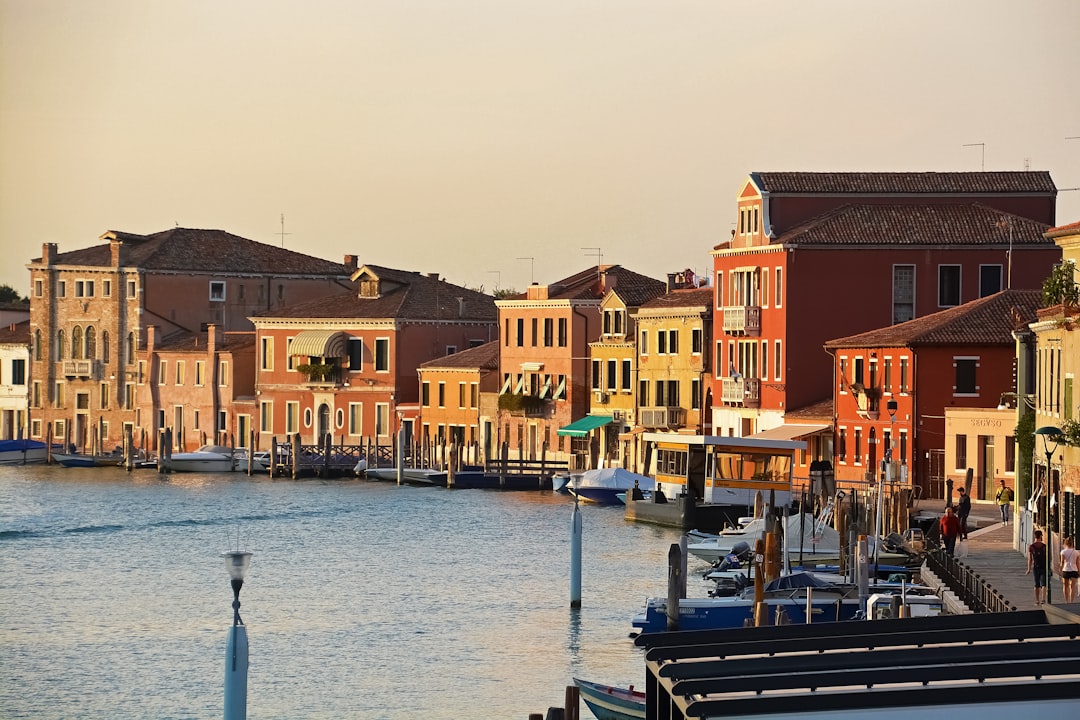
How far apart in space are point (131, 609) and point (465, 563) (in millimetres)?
8811

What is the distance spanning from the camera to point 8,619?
31.3m

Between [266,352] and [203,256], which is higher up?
[203,256]

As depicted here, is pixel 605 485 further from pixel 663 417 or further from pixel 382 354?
pixel 382 354

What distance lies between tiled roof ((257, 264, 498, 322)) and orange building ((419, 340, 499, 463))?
9.54 ft

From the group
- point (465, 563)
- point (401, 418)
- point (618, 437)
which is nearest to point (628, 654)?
point (465, 563)

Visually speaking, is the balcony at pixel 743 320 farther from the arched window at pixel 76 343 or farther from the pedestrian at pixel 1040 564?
the arched window at pixel 76 343

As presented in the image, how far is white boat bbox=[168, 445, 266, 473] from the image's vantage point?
2813 inches

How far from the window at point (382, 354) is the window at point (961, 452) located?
3232 centimetres

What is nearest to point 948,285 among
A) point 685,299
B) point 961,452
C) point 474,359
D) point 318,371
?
point 961,452

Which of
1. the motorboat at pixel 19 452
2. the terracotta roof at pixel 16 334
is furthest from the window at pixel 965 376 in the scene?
the terracotta roof at pixel 16 334

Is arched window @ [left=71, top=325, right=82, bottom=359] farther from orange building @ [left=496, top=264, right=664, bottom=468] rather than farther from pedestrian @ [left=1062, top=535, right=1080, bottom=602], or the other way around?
pedestrian @ [left=1062, top=535, right=1080, bottom=602]

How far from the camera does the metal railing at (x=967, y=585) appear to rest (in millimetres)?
21141

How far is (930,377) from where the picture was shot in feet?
149

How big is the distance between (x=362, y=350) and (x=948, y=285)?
2722 cm
